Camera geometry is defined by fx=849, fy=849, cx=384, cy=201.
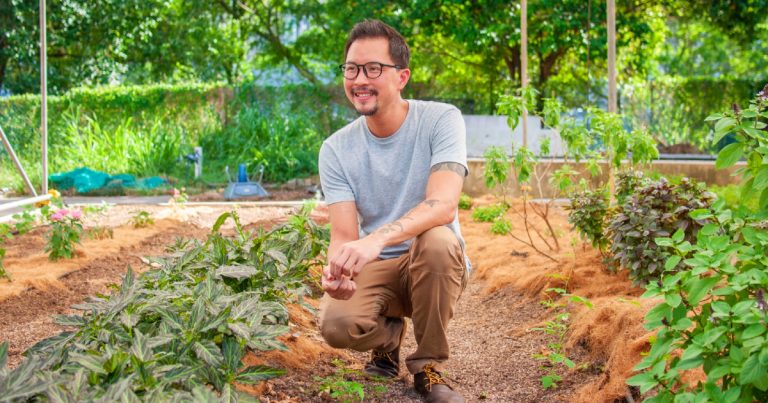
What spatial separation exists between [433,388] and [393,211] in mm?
663

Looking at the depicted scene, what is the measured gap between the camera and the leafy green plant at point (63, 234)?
540 cm

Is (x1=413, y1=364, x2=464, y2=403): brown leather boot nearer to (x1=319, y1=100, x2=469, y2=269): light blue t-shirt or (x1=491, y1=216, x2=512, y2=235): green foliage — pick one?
(x1=319, y1=100, x2=469, y2=269): light blue t-shirt

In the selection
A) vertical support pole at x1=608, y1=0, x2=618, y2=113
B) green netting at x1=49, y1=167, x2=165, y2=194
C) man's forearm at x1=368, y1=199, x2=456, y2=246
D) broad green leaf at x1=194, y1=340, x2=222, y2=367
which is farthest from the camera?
green netting at x1=49, y1=167, x2=165, y2=194

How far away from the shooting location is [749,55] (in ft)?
71.7

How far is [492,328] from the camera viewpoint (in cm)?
436

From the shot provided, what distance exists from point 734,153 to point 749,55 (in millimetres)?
21852

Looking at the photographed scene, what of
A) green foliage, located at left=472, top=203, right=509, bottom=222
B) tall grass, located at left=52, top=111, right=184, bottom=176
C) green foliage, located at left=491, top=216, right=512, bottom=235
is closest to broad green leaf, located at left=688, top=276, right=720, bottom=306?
green foliage, located at left=491, top=216, right=512, bottom=235

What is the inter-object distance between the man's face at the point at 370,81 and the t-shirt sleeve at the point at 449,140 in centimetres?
22

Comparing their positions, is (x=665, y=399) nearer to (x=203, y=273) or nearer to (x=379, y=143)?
(x=379, y=143)

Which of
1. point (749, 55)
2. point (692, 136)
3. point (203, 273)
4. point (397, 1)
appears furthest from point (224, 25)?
point (203, 273)

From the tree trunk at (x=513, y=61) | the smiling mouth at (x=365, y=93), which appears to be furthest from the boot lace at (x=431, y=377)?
the tree trunk at (x=513, y=61)

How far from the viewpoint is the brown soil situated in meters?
3.10

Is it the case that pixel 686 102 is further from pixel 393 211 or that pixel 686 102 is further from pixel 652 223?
pixel 393 211

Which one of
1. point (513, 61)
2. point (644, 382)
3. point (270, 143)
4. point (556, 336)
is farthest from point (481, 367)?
point (513, 61)
